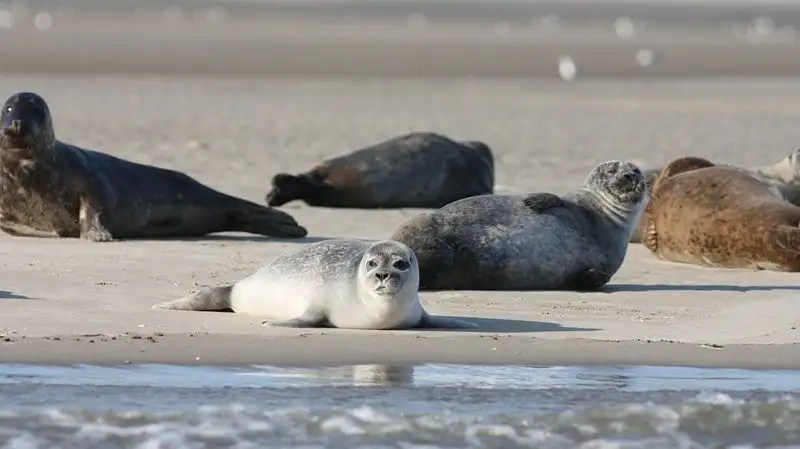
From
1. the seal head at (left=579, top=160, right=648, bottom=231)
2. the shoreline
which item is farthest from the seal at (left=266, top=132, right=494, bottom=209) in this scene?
the shoreline

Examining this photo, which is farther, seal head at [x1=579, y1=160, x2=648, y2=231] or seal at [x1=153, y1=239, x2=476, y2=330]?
seal head at [x1=579, y1=160, x2=648, y2=231]

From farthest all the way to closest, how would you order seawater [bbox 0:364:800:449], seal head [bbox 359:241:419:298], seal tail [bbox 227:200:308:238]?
1. seal tail [bbox 227:200:308:238]
2. seal head [bbox 359:241:419:298]
3. seawater [bbox 0:364:800:449]

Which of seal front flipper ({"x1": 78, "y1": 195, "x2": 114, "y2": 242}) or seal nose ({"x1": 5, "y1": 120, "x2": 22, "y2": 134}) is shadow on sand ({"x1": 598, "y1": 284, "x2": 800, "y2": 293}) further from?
seal nose ({"x1": 5, "y1": 120, "x2": 22, "y2": 134})

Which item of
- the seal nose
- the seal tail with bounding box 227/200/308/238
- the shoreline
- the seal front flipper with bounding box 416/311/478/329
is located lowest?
the shoreline

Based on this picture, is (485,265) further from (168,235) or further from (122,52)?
(122,52)

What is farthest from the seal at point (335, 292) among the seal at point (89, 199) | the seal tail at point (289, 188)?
the seal tail at point (289, 188)

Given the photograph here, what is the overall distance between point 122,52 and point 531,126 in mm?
14137

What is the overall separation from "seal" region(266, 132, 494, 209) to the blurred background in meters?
14.9

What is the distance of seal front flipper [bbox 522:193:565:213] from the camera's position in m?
8.47

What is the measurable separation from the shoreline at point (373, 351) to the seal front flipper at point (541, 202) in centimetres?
169

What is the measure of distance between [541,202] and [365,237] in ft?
6.33

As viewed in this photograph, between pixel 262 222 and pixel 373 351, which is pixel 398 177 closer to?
pixel 262 222

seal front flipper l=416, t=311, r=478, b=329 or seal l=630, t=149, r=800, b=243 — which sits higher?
seal l=630, t=149, r=800, b=243

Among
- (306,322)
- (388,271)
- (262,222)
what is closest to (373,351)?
(388,271)
